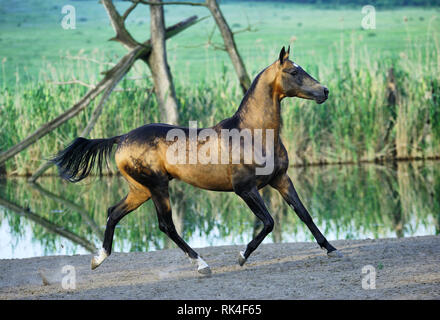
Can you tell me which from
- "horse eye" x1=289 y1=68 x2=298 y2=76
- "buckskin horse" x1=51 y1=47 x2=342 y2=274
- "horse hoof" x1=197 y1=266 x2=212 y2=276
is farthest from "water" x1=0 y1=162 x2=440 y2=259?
"horse eye" x1=289 y1=68 x2=298 y2=76

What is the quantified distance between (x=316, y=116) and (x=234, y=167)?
8.24 metres

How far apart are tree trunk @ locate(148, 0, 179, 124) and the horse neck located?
735cm

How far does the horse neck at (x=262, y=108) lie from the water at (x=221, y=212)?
199cm

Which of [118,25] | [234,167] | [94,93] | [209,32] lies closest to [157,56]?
[118,25]

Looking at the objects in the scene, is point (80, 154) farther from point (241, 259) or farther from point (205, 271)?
point (241, 259)

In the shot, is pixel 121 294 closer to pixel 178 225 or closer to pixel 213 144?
pixel 213 144

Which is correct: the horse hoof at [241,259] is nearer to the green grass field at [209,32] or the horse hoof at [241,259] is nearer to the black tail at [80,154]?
the black tail at [80,154]

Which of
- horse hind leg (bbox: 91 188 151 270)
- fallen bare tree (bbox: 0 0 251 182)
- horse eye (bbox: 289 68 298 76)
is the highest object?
fallen bare tree (bbox: 0 0 251 182)

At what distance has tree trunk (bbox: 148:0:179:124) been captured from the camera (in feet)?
44.9

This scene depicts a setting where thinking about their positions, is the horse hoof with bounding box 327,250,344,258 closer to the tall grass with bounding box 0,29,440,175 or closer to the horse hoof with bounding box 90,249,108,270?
the horse hoof with bounding box 90,249,108,270

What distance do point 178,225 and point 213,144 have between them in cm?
309

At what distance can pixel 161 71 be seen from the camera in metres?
13.9

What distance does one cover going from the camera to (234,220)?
9.40 meters

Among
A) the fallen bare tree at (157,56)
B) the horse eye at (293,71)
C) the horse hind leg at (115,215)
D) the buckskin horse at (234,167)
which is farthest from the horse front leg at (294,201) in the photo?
the fallen bare tree at (157,56)
